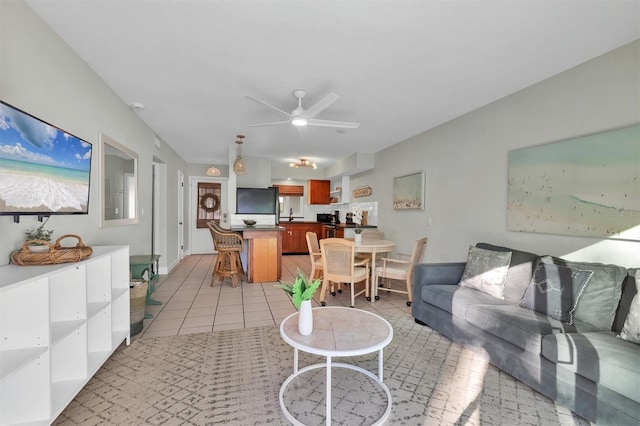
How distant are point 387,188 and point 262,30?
4.07 meters

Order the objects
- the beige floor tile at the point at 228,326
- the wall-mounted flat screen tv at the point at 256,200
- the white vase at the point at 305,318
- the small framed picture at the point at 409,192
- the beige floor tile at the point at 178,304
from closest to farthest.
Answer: the white vase at the point at 305,318, the beige floor tile at the point at 228,326, the beige floor tile at the point at 178,304, the small framed picture at the point at 409,192, the wall-mounted flat screen tv at the point at 256,200

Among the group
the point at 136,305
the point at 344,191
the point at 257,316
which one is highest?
the point at 344,191

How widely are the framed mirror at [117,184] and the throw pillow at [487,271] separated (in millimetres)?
3648

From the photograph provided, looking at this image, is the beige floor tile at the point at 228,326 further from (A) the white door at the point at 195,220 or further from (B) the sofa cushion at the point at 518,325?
(A) the white door at the point at 195,220

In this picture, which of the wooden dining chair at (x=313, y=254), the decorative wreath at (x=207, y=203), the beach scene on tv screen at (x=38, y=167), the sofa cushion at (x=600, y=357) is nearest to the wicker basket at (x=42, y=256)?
the beach scene on tv screen at (x=38, y=167)

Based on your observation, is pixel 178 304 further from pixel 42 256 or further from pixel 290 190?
pixel 290 190

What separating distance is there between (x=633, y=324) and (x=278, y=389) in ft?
7.51

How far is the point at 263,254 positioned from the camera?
16.2ft

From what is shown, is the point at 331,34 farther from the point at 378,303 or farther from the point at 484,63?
the point at 378,303

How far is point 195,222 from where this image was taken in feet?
24.7

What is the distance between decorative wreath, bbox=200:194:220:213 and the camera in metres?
7.54

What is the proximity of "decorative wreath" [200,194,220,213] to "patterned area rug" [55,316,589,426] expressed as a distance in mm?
5299

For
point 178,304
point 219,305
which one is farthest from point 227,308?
point 178,304

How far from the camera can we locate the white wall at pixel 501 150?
7.14ft
